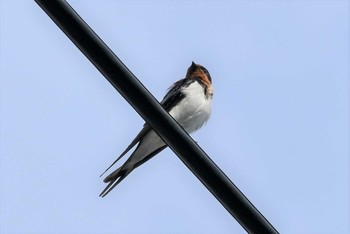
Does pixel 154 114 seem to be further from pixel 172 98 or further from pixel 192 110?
pixel 172 98

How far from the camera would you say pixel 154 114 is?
2705 mm

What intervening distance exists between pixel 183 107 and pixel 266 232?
4186 mm

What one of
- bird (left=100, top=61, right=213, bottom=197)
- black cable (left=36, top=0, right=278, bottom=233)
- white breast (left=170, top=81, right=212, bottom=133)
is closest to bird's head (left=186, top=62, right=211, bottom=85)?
bird (left=100, top=61, right=213, bottom=197)

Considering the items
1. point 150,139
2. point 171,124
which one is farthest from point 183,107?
point 171,124

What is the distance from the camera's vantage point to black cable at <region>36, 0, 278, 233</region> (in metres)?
2.54

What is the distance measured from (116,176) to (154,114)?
10.5 ft

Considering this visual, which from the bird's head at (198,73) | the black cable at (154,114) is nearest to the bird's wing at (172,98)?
the bird's head at (198,73)

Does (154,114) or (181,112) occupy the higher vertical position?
(181,112)

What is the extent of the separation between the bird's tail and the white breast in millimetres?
775

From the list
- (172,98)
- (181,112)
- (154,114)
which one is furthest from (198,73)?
(154,114)

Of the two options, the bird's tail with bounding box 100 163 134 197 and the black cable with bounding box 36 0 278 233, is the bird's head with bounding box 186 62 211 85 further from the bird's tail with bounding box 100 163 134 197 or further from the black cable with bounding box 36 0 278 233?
the black cable with bounding box 36 0 278 233

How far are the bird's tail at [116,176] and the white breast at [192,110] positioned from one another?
0.77m

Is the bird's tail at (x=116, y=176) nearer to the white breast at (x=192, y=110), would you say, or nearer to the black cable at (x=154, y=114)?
the white breast at (x=192, y=110)

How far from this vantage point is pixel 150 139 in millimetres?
6641
